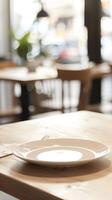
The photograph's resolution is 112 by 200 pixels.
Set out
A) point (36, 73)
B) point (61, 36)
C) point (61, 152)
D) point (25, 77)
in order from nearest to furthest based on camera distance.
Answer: point (61, 152) < point (25, 77) < point (36, 73) < point (61, 36)

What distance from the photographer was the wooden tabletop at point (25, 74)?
390 centimetres

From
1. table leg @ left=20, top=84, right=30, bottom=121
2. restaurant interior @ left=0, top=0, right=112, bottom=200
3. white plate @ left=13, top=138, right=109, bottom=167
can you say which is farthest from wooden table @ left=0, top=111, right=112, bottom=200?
restaurant interior @ left=0, top=0, right=112, bottom=200

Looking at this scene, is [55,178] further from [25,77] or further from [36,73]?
[36,73]

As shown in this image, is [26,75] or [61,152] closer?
[61,152]

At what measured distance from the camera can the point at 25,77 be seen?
13.1 ft

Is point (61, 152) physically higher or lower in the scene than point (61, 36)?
lower

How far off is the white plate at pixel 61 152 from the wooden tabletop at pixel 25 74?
2505mm

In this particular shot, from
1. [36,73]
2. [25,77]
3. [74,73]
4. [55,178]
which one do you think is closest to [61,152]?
[55,178]

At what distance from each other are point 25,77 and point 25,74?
0.24 meters

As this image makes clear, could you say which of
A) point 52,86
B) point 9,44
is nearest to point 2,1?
point 9,44

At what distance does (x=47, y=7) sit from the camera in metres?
5.70

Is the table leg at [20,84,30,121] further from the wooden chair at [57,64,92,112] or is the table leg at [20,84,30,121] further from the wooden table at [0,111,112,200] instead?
the wooden table at [0,111,112,200]

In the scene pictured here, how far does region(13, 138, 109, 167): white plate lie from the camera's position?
117 centimetres

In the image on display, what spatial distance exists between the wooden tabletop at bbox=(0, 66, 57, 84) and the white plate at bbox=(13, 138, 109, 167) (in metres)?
2.50
